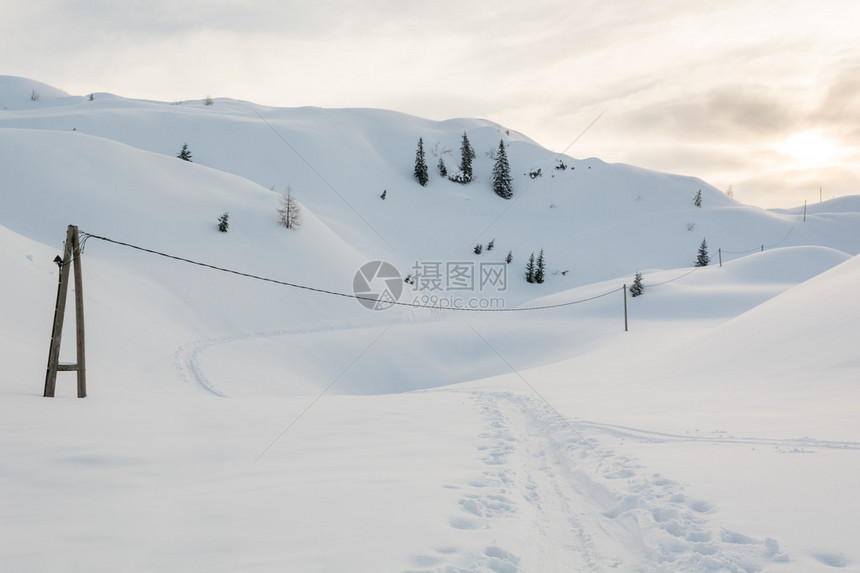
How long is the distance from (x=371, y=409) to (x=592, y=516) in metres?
6.19

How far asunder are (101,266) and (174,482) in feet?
74.3

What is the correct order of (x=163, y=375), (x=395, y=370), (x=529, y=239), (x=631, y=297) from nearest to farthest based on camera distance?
1. (x=163, y=375)
2. (x=395, y=370)
3. (x=631, y=297)
4. (x=529, y=239)

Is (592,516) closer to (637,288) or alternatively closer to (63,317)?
(63,317)

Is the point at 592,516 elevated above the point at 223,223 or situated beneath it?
situated beneath

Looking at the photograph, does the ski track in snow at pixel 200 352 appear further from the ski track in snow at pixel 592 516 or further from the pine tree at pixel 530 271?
the pine tree at pixel 530 271

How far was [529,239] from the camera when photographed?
2319 inches

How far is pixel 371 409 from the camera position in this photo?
Answer: 33.9 ft

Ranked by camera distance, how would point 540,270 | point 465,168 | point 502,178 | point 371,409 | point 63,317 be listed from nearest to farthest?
point 63,317, point 371,409, point 540,270, point 502,178, point 465,168

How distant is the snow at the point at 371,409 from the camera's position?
4.09m

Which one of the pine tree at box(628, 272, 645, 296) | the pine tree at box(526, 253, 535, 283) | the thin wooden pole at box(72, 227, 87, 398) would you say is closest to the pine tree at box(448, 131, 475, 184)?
the pine tree at box(526, 253, 535, 283)

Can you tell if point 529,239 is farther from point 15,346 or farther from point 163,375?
point 15,346

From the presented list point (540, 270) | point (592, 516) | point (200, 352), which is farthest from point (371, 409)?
point (540, 270)

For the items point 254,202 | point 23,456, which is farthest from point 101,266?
point 23,456

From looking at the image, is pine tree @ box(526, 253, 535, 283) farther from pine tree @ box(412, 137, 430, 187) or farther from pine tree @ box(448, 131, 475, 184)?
pine tree @ box(448, 131, 475, 184)
